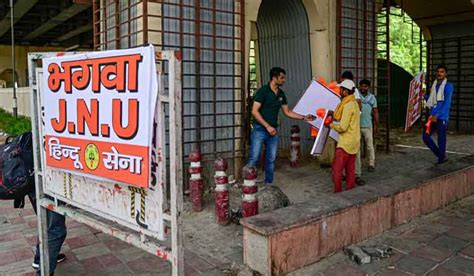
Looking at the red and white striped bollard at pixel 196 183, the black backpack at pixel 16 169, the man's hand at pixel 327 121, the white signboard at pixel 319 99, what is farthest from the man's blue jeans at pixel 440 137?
the black backpack at pixel 16 169

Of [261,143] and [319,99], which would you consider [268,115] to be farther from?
[319,99]

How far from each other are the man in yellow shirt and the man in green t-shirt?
29.0 inches

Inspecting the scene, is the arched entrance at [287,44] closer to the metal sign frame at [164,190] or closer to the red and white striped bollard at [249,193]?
the red and white striped bollard at [249,193]

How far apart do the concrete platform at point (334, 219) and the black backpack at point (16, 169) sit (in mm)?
1811

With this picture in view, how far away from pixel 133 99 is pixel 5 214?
4.31m

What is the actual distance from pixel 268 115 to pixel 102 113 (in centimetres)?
357

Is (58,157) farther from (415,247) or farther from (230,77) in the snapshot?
(230,77)

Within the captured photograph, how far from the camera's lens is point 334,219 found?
4.06 metres

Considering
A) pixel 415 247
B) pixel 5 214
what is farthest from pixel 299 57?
pixel 5 214

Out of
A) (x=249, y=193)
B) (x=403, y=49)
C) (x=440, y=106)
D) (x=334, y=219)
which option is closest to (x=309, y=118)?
(x=249, y=193)

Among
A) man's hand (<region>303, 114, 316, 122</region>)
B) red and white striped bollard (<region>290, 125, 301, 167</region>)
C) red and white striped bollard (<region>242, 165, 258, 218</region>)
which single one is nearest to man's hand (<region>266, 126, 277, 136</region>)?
man's hand (<region>303, 114, 316, 122</region>)

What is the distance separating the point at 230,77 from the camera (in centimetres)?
671

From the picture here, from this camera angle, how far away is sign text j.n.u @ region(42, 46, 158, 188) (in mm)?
2408

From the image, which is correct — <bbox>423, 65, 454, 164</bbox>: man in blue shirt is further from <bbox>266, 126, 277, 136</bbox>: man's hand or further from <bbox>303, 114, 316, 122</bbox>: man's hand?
<bbox>266, 126, 277, 136</bbox>: man's hand
